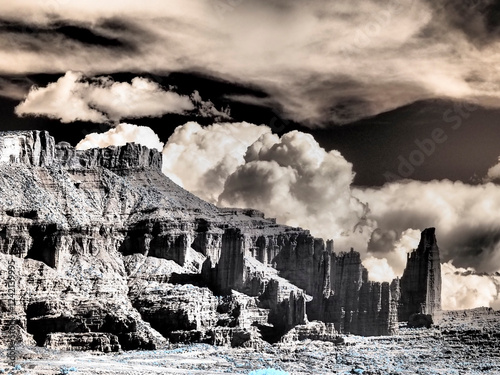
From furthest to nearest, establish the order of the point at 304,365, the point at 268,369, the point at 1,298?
→ the point at 1,298
the point at 304,365
the point at 268,369

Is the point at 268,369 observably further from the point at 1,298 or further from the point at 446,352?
the point at 1,298

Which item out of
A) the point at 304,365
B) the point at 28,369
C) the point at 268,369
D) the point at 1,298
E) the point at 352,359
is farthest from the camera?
the point at 1,298

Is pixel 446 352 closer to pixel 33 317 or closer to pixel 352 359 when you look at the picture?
pixel 352 359

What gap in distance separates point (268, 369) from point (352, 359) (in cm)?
3229

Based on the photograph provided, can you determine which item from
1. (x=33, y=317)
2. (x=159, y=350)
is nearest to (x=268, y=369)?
(x=159, y=350)

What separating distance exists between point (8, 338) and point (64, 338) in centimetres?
929

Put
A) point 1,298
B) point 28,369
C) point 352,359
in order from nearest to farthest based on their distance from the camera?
point 28,369 < point 352,359 < point 1,298

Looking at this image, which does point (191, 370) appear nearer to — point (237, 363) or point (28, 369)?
point (237, 363)

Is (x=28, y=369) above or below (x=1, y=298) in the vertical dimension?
below

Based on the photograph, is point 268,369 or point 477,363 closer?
point 268,369

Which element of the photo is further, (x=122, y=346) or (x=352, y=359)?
(x=122, y=346)

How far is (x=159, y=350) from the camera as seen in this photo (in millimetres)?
196125

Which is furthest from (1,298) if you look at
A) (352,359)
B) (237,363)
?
(352,359)

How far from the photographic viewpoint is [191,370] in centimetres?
16475
